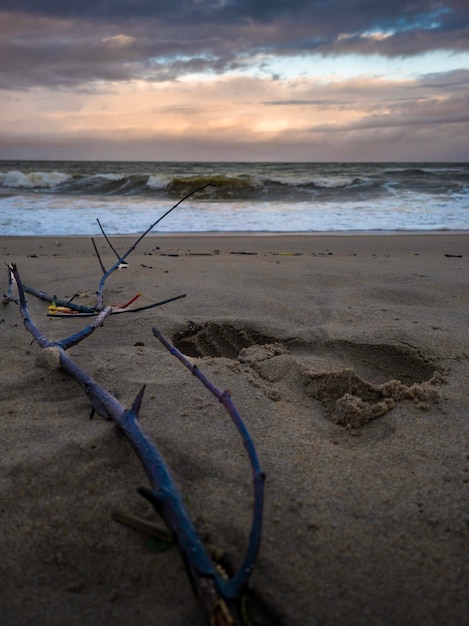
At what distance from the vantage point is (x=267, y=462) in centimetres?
133

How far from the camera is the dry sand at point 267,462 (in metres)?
0.95

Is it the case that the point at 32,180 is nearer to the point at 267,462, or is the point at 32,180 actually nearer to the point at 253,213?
the point at 253,213

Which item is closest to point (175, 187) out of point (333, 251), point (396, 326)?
point (333, 251)

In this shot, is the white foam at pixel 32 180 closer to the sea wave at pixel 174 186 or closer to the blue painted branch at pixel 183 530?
the sea wave at pixel 174 186

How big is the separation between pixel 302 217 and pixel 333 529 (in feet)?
29.3

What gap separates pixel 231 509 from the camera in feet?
3.75

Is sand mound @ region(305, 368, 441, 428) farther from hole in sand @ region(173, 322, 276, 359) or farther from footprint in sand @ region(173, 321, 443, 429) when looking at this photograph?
hole in sand @ region(173, 322, 276, 359)

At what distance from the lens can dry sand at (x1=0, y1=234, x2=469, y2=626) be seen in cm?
95

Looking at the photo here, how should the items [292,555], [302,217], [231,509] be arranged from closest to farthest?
[292,555]
[231,509]
[302,217]

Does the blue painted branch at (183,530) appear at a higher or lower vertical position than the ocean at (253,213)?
lower

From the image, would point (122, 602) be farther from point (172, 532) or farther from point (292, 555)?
point (292, 555)

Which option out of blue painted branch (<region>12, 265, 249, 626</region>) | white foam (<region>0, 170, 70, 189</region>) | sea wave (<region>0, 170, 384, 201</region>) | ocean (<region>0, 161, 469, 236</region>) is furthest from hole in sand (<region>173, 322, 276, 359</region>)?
white foam (<region>0, 170, 70, 189</region>)

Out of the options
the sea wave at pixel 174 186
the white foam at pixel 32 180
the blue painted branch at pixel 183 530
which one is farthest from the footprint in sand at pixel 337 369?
the white foam at pixel 32 180

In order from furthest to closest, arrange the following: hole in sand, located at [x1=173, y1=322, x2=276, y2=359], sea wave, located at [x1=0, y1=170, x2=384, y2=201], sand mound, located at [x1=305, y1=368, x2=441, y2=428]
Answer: sea wave, located at [x1=0, y1=170, x2=384, y2=201] → hole in sand, located at [x1=173, y1=322, x2=276, y2=359] → sand mound, located at [x1=305, y1=368, x2=441, y2=428]
